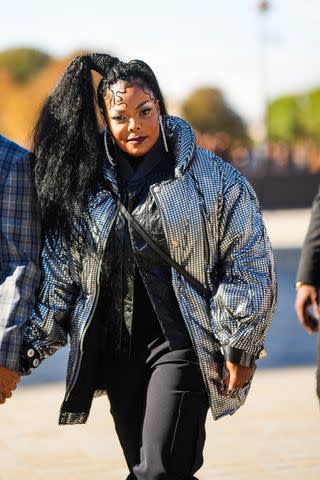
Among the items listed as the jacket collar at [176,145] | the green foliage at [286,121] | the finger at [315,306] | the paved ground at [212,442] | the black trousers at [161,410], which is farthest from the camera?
the green foliage at [286,121]

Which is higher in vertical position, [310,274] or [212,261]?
[212,261]

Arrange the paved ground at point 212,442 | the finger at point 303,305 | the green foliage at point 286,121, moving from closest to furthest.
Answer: the finger at point 303,305 < the paved ground at point 212,442 < the green foliage at point 286,121

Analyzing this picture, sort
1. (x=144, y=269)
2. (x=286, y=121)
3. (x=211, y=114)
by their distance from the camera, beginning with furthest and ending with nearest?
(x=286, y=121) < (x=211, y=114) < (x=144, y=269)

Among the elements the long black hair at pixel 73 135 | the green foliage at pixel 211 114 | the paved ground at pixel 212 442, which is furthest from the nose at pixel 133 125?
the green foliage at pixel 211 114

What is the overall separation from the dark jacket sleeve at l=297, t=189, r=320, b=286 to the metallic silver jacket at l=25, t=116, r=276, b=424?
1.05m

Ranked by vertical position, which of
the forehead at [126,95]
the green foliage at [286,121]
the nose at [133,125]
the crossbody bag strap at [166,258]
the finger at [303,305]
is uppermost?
the forehead at [126,95]

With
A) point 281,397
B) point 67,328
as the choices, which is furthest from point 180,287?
point 281,397

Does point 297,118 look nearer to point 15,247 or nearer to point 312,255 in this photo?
point 312,255

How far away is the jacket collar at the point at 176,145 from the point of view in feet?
12.0

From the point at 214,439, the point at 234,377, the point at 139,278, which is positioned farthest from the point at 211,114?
the point at 234,377

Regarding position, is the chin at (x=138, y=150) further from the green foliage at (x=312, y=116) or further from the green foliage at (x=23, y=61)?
the green foliage at (x=23, y=61)

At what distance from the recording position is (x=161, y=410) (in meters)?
3.52

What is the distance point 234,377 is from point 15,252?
785mm

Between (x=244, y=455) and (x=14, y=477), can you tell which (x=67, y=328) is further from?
(x=244, y=455)
